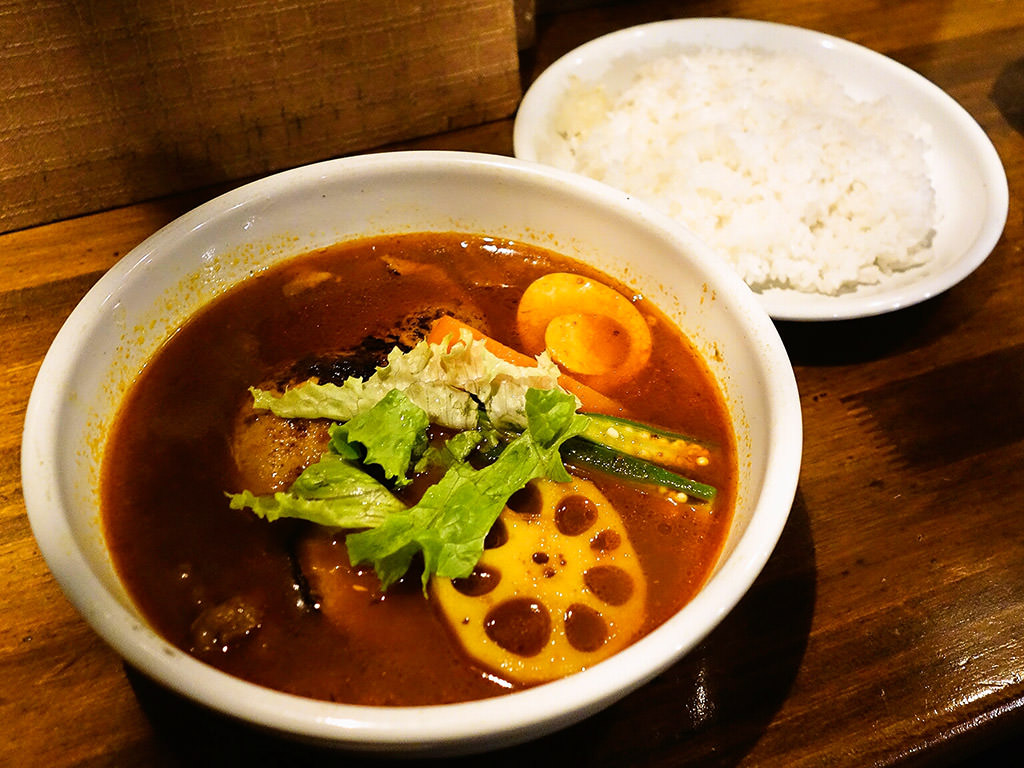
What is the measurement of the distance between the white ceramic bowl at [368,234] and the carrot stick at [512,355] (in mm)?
216

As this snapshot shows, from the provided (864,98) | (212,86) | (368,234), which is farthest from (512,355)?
(864,98)

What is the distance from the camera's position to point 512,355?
1550 mm

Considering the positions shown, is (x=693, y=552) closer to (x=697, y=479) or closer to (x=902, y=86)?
(x=697, y=479)

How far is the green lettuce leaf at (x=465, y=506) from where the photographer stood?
3.90ft

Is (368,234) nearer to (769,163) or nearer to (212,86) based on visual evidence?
(212,86)

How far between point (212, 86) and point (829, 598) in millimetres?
1754

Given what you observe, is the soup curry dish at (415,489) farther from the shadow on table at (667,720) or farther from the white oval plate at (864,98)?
the white oval plate at (864,98)

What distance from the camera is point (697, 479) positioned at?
4.55 feet

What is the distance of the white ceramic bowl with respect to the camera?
951 mm

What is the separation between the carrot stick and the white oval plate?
50 centimetres

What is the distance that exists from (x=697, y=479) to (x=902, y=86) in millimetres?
1855

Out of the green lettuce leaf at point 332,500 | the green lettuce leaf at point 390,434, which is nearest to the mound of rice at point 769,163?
the green lettuce leaf at point 390,434

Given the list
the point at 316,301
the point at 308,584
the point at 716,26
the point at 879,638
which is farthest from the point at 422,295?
the point at 716,26

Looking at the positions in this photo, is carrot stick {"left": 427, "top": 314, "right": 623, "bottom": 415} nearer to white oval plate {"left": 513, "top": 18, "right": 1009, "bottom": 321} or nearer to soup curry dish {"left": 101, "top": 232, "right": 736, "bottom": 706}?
soup curry dish {"left": 101, "top": 232, "right": 736, "bottom": 706}
